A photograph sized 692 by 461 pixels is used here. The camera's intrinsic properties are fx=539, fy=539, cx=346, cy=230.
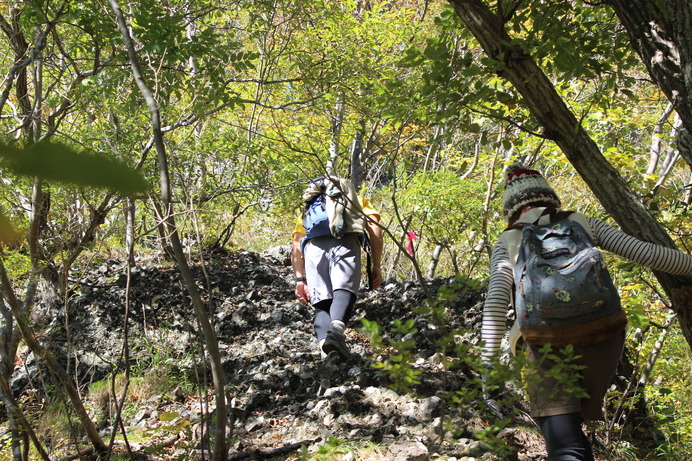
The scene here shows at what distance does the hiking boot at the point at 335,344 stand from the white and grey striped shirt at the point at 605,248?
5.35 ft

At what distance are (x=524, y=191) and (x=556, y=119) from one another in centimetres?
41

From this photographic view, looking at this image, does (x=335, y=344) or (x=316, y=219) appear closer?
(x=335, y=344)

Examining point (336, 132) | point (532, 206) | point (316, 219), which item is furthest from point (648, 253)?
point (336, 132)

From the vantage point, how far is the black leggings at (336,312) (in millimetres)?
3957

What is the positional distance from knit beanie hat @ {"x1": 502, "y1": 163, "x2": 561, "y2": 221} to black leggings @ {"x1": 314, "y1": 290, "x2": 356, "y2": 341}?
5.46 feet

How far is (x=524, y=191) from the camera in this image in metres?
2.54

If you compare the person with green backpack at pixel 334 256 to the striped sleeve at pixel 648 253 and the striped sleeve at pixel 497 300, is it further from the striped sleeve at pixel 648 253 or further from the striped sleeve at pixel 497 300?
the striped sleeve at pixel 648 253

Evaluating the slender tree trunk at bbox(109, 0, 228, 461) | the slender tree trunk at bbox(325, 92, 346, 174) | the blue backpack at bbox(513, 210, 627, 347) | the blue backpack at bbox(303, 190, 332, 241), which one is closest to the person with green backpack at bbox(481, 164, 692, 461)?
the blue backpack at bbox(513, 210, 627, 347)

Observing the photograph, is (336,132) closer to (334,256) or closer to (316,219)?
(316,219)

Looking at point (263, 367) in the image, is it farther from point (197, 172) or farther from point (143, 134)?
point (197, 172)

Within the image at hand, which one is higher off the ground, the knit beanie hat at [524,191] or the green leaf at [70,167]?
the knit beanie hat at [524,191]

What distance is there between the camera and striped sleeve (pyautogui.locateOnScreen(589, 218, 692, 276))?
2.31 m

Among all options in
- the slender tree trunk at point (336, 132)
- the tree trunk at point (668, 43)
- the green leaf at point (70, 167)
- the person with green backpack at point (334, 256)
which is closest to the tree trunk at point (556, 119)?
the tree trunk at point (668, 43)

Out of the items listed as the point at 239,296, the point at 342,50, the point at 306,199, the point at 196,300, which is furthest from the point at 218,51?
the point at 342,50
